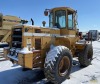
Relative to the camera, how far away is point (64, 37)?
24.4ft

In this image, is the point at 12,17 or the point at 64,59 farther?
the point at 12,17

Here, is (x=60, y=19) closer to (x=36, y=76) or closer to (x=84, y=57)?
(x=84, y=57)

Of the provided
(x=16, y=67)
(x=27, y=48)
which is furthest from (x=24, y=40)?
(x=16, y=67)

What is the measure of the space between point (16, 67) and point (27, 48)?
10.8ft

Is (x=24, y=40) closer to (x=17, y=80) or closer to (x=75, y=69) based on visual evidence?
(x=17, y=80)

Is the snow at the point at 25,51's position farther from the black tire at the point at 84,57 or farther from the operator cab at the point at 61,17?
the black tire at the point at 84,57

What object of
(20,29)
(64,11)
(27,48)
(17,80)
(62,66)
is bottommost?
(17,80)

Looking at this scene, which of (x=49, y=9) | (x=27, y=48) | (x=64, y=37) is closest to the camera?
(x=27, y=48)

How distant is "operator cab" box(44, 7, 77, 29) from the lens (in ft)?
25.3

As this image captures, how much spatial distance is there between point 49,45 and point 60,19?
5.45 ft

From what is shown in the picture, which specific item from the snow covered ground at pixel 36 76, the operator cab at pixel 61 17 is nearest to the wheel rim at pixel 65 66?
the snow covered ground at pixel 36 76

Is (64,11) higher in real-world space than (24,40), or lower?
higher

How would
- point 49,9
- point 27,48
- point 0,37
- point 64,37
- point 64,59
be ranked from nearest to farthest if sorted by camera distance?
point 27,48 → point 64,59 → point 64,37 → point 49,9 → point 0,37

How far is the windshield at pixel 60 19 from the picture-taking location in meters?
7.75
